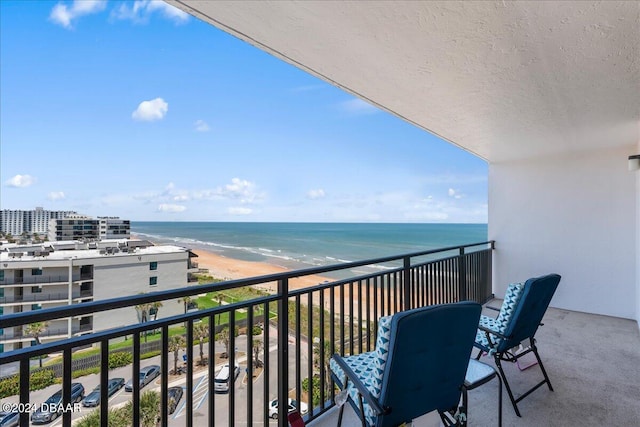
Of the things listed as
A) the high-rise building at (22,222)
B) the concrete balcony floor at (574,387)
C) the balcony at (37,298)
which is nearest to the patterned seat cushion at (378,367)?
the concrete balcony floor at (574,387)

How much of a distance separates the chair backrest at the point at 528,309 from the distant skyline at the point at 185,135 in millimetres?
5926

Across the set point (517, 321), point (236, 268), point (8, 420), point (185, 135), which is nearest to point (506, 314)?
point (517, 321)

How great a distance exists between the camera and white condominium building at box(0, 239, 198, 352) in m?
9.86

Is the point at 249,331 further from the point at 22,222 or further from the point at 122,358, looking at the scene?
the point at 22,222

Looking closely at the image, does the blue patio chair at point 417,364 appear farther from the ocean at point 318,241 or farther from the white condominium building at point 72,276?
the ocean at point 318,241

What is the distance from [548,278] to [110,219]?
24.6m

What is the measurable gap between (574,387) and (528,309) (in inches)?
35.5

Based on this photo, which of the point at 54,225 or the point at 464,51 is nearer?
the point at 464,51

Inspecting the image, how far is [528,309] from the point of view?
2.03 m

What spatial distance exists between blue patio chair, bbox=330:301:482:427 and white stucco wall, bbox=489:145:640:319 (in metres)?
4.04

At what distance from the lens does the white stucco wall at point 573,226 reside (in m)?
3.96

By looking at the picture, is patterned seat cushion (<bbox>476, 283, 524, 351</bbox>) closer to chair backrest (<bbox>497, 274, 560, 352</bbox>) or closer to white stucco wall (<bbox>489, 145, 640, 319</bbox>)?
chair backrest (<bbox>497, 274, 560, 352</bbox>)

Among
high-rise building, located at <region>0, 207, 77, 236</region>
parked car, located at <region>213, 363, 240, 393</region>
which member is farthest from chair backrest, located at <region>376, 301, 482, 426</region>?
high-rise building, located at <region>0, 207, 77, 236</region>

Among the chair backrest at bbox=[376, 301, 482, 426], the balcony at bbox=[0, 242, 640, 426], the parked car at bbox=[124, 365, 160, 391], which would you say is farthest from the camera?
the parked car at bbox=[124, 365, 160, 391]
